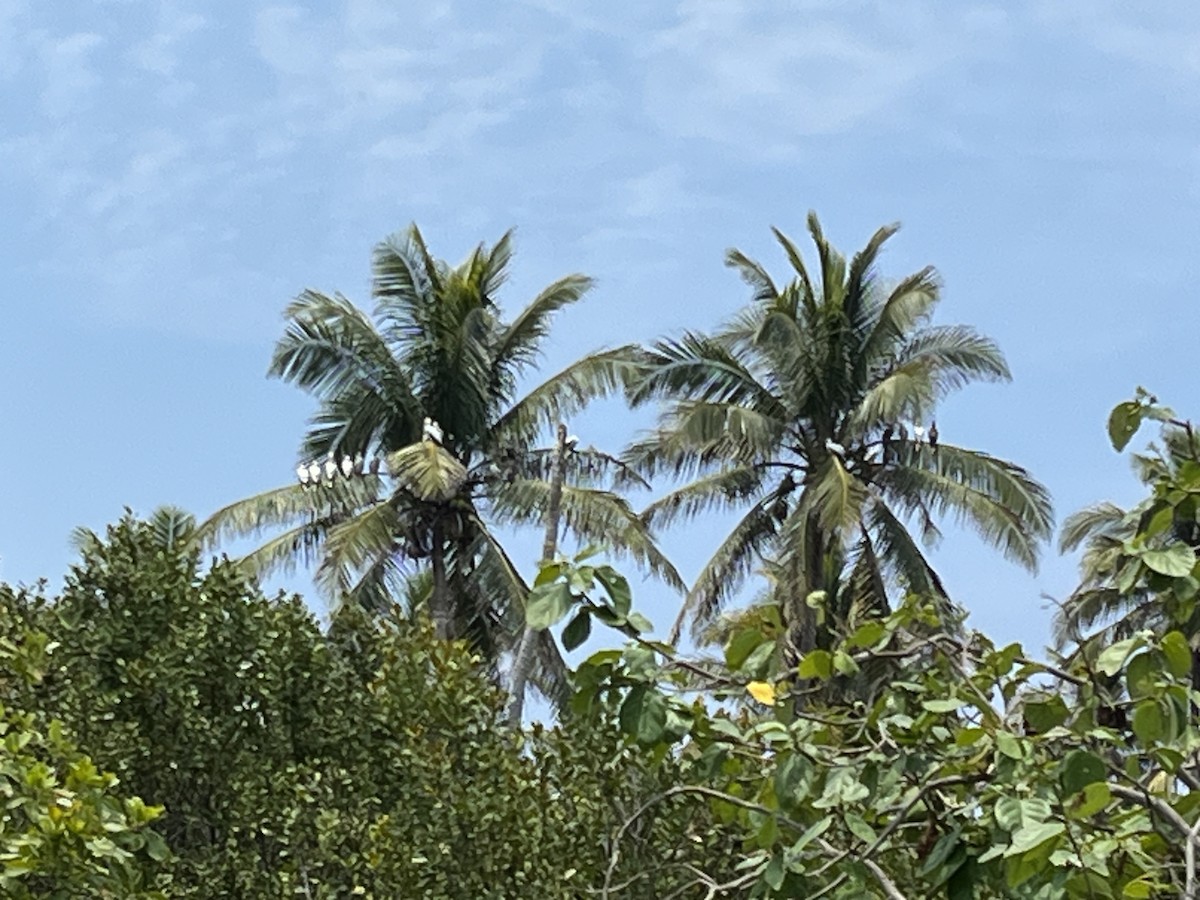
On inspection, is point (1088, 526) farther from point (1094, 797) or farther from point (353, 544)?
point (1094, 797)

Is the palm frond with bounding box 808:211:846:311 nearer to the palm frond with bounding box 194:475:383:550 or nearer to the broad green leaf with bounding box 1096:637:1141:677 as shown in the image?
the palm frond with bounding box 194:475:383:550

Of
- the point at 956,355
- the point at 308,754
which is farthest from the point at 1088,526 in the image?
the point at 308,754

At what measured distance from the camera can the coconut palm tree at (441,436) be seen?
68.6 ft

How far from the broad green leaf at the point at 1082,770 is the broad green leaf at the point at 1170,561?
1.56ft

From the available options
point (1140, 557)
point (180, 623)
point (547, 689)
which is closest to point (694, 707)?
point (1140, 557)

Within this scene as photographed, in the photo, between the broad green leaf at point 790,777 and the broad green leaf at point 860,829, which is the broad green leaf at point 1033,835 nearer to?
the broad green leaf at point 860,829

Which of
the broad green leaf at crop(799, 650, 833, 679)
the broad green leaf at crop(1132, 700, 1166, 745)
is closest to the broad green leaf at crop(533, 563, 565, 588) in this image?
the broad green leaf at crop(799, 650, 833, 679)

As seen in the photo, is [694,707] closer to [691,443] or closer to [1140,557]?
[1140,557]

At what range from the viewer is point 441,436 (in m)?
21.2

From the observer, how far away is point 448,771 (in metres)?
7.26

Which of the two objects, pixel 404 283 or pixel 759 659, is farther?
pixel 404 283

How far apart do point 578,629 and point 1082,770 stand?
44.9 inches

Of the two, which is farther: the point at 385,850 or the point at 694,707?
the point at 385,850

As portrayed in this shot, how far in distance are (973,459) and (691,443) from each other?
11.0ft
